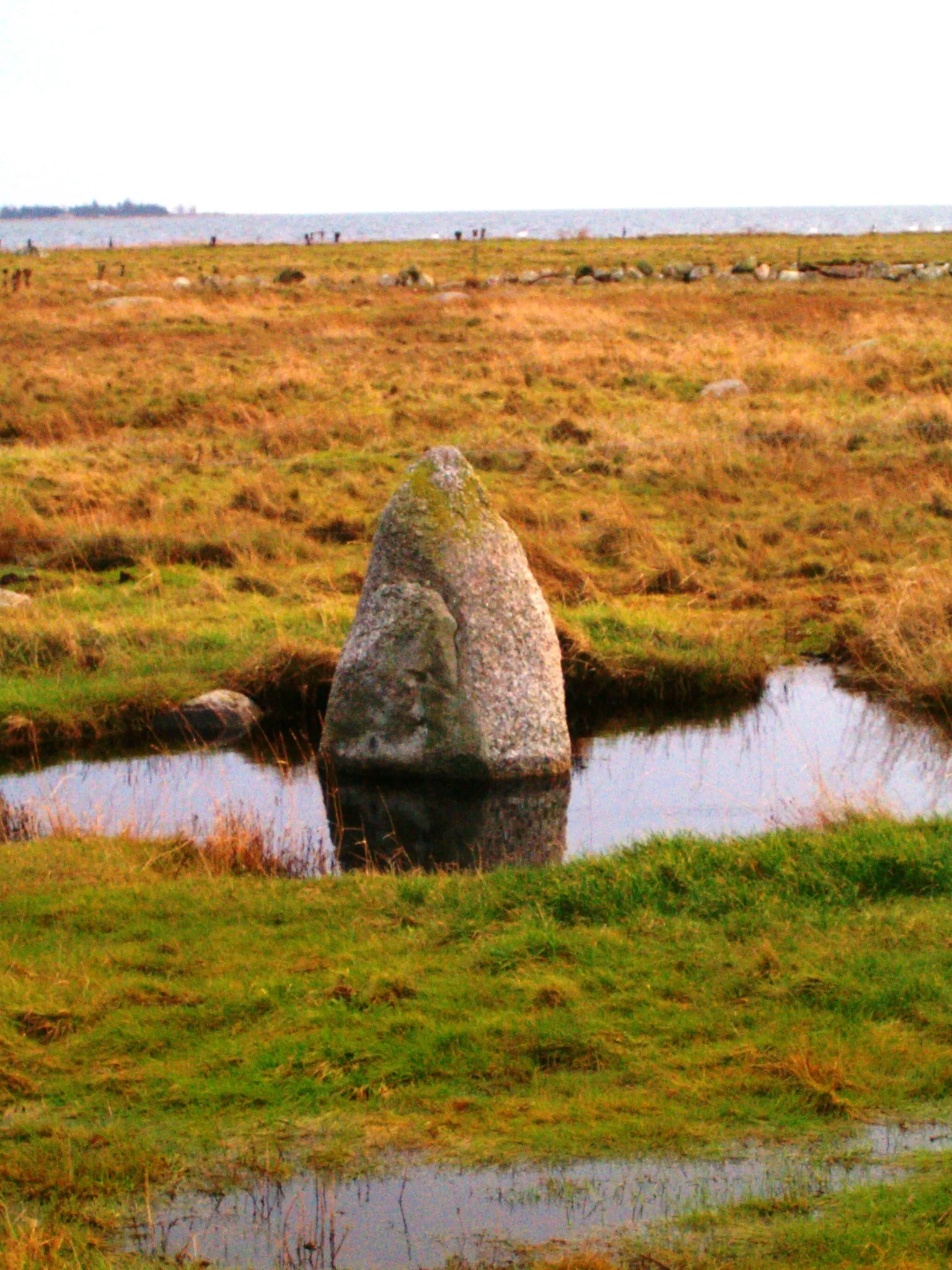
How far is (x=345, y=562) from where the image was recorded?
660 inches

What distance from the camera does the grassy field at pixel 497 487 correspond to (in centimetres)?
1327

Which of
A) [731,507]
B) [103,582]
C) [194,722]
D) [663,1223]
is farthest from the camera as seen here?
[731,507]

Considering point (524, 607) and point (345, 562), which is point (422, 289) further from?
point (524, 607)

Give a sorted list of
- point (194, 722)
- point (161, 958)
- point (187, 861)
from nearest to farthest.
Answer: point (161, 958) < point (187, 861) < point (194, 722)

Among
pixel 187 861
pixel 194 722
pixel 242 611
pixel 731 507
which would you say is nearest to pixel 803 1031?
pixel 187 861

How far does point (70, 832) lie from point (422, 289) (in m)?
43.9

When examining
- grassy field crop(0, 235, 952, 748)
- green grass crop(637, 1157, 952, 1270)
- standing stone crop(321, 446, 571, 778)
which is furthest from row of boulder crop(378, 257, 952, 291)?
green grass crop(637, 1157, 952, 1270)

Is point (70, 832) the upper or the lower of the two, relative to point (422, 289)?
lower

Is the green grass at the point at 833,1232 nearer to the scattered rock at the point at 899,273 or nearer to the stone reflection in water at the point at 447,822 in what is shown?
the stone reflection in water at the point at 447,822

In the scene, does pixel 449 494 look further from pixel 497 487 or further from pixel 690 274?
pixel 690 274

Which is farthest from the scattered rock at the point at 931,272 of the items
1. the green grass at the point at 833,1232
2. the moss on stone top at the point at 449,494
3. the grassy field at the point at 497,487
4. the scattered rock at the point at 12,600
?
the green grass at the point at 833,1232

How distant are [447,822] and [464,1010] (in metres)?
4.01

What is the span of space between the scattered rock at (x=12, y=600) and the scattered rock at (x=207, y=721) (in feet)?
10.3

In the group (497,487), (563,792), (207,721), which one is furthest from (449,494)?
Answer: (497,487)
